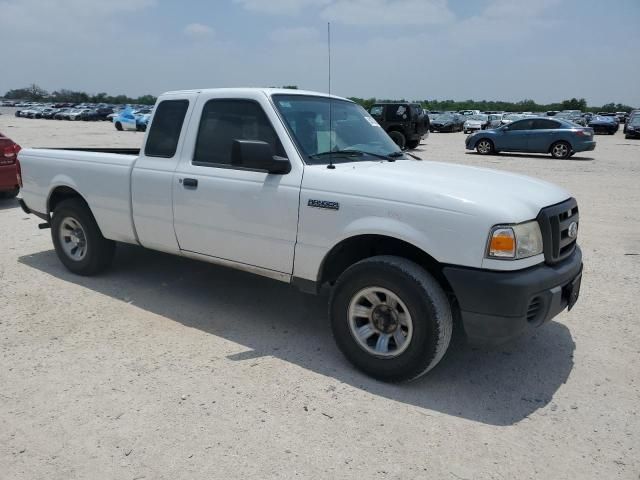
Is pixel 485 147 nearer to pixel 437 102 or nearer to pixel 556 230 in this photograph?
pixel 556 230

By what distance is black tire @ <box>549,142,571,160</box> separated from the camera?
19453 millimetres

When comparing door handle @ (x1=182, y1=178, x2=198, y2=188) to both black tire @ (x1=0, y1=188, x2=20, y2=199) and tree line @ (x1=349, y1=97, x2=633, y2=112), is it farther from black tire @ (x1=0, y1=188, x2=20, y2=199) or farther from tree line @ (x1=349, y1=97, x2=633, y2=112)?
tree line @ (x1=349, y1=97, x2=633, y2=112)

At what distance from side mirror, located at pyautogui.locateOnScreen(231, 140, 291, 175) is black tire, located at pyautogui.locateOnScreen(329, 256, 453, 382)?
926mm

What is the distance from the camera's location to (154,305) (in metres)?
4.89

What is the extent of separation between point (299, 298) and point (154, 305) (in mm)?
1368

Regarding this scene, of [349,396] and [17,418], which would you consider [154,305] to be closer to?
[17,418]

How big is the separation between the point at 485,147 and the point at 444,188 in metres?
18.8

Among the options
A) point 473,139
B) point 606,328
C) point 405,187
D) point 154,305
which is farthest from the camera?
point 473,139

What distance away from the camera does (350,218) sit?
11.7ft

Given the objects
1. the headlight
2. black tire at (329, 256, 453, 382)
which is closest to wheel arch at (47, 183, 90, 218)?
black tire at (329, 256, 453, 382)

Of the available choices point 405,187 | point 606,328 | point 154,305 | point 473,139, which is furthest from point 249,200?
point 473,139

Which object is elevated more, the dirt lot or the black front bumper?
the black front bumper

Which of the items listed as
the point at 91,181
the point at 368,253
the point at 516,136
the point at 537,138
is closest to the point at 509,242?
the point at 368,253

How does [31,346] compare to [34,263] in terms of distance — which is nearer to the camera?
[31,346]
